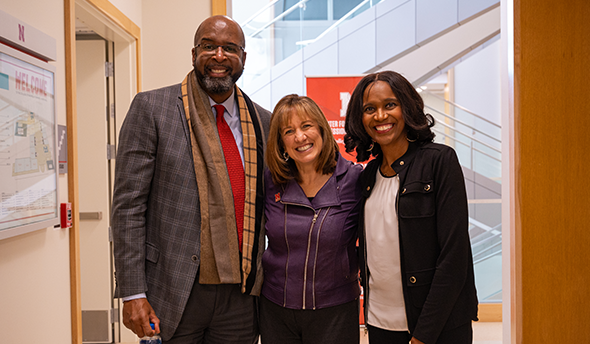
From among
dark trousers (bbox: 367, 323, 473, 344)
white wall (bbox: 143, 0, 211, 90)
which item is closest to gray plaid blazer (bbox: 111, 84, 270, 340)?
dark trousers (bbox: 367, 323, 473, 344)

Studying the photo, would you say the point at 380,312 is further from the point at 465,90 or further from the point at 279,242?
the point at 465,90

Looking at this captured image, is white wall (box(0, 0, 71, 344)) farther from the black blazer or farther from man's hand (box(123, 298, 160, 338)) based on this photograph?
the black blazer

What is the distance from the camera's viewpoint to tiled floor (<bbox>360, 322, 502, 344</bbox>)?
3557mm

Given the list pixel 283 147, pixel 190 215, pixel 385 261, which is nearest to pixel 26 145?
pixel 190 215

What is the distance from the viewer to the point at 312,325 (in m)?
1.58

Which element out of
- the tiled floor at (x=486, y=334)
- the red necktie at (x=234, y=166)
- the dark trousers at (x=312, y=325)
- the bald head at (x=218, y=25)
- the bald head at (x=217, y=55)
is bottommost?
the tiled floor at (x=486, y=334)

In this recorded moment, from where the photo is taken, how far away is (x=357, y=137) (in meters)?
1.70

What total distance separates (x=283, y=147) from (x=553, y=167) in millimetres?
1253

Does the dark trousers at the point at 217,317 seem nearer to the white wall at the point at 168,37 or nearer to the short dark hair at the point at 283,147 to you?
the short dark hair at the point at 283,147

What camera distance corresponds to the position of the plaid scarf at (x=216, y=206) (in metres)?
1.60

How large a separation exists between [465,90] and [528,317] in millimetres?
7402

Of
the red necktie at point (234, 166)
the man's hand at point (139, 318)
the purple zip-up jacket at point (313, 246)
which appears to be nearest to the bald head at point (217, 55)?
the red necktie at point (234, 166)

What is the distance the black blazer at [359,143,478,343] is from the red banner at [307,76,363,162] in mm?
2004

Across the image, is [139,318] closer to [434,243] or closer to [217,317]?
[217,317]
